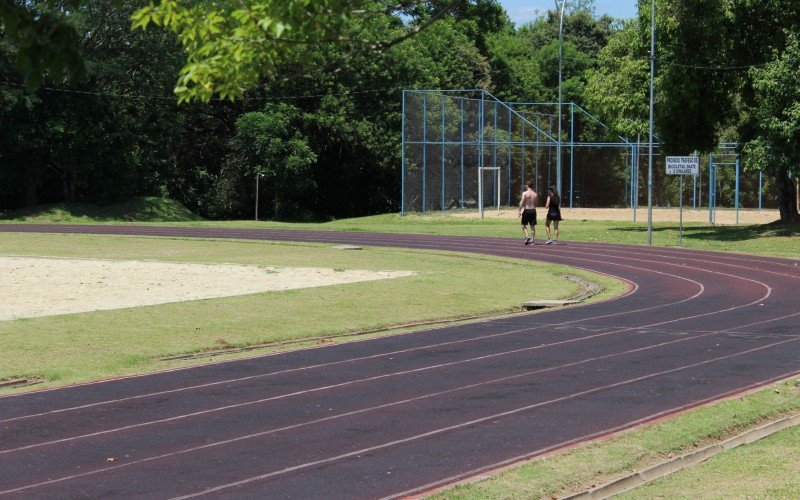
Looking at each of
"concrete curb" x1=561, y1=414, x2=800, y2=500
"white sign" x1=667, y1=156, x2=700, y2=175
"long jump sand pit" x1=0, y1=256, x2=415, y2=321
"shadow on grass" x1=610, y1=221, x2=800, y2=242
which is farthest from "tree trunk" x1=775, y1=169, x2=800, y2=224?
"concrete curb" x1=561, y1=414, x2=800, y2=500

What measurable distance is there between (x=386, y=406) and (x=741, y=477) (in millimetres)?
4050

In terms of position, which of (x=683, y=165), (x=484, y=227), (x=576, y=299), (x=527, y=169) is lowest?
(x=576, y=299)

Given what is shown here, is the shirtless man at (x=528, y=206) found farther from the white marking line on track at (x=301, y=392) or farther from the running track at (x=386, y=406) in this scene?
the white marking line on track at (x=301, y=392)

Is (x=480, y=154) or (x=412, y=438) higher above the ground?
(x=480, y=154)

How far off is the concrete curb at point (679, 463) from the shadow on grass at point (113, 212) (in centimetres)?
4811

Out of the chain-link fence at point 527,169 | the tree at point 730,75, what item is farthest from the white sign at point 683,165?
the chain-link fence at point 527,169

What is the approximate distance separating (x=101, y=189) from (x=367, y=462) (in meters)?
51.3

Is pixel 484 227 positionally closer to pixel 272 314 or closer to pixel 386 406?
pixel 272 314

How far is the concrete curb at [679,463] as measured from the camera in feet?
26.2

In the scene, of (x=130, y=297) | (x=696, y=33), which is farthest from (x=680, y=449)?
(x=696, y=33)

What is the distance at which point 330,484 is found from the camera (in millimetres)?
8266

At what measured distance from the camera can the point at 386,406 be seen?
1128 cm

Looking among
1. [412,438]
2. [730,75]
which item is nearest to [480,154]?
[730,75]

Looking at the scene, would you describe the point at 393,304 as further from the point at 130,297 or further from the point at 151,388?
the point at 151,388
